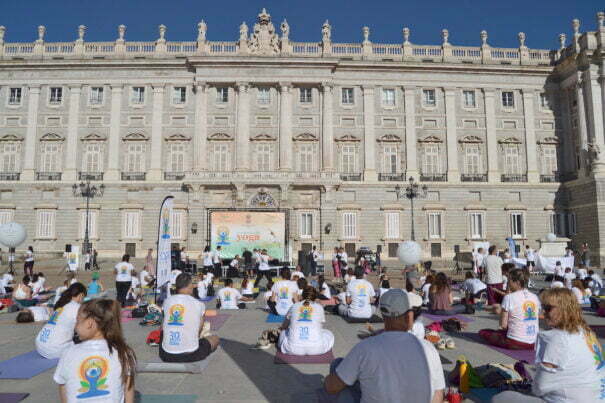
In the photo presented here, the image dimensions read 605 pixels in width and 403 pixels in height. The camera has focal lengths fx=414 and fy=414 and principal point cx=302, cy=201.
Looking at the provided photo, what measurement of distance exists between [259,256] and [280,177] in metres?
12.6

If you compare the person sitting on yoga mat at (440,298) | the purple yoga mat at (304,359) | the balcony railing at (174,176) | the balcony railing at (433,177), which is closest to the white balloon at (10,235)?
the balcony railing at (174,176)

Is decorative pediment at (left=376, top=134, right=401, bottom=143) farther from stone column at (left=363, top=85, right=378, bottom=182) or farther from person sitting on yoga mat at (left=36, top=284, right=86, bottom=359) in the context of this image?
person sitting on yoga mat at (left=36, top=284, right=86, bottom=359)

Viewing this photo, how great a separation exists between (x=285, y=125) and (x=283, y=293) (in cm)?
2429

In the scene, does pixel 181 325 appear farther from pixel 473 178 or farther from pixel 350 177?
pixel 473 178

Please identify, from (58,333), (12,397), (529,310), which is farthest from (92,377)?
(529,310)

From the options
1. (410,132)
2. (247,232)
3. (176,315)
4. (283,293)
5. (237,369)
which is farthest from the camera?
(410,132)

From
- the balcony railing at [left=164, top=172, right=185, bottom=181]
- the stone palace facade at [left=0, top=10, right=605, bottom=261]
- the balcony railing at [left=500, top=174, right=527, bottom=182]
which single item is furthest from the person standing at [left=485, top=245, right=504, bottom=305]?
the balcony railing at [left=164, top=172, right=185, bottom=181]

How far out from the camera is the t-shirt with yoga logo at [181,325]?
6293 millimetres

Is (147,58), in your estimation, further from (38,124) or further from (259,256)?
(259,256)

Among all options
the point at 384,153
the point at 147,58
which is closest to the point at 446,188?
the point at 384,153

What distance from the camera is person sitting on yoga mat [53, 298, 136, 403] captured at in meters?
3.29

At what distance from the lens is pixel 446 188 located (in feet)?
110

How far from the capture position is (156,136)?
33.4 metres

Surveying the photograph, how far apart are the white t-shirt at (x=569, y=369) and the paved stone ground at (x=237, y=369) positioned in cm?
264
